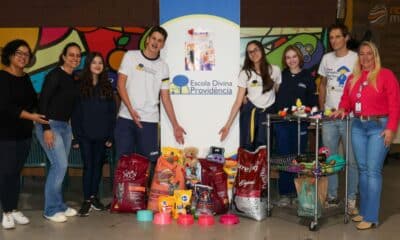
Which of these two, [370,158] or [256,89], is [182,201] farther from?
[370,158]

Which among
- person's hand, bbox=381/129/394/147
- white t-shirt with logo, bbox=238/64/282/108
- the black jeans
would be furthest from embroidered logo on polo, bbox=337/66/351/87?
the black jeans

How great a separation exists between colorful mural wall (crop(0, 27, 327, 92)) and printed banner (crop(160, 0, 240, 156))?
156 cm

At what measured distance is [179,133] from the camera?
4609mm

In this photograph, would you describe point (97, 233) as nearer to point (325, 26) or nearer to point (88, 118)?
point (88, 118)

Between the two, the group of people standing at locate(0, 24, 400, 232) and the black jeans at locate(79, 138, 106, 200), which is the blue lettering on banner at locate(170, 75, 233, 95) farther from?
the black jeans at locate(79, 138, 106, 200)

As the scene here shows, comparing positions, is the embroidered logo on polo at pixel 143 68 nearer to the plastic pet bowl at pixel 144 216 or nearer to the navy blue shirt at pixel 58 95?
the navy blue shirt at pixel 58 95

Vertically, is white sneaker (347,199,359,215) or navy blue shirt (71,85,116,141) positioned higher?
navy blue shirt (71,85,116,141)

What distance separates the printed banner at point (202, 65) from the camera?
15.0ft

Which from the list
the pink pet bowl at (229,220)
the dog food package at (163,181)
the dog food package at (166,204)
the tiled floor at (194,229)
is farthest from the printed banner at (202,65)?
the tiled floor at (194,229)

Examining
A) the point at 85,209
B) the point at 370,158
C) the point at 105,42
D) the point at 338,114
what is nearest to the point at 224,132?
the point at 338,114

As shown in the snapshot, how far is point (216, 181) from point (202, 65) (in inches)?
39.5

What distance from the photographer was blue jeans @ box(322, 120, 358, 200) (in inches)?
176

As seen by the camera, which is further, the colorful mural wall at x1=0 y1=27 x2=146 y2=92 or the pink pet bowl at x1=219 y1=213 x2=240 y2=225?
the colorful mural wall at x1=0 y1=27 x2=146 y2=92

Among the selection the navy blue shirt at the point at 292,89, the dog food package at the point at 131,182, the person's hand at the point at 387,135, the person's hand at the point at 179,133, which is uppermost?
the navy blue shirt at the point at 292,89
